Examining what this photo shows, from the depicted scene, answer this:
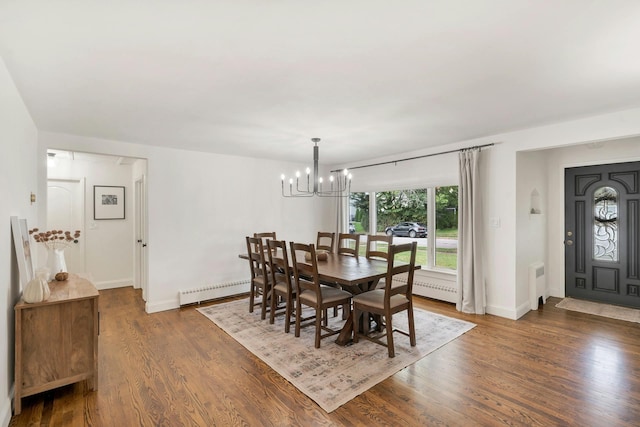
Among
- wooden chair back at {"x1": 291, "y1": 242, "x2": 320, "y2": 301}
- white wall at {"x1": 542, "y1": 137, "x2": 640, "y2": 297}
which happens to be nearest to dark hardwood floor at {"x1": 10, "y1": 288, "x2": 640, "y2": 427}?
wooden chair back at {"x1": 291, "y1": 242, "x2": 320, "y2": 301}

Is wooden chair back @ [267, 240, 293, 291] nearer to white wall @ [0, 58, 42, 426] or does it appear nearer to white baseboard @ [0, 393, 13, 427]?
white wall @ [0, 58, 42, 426]

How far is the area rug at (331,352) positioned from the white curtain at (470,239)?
0.47 m

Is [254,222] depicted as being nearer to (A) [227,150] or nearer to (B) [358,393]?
(A) [227,150]

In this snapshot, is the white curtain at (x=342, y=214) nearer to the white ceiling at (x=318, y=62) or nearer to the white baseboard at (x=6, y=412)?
the white ceiling at (x=318, y=62)

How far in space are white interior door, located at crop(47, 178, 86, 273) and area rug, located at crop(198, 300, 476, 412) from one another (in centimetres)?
313

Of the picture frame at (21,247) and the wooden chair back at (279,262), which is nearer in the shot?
the picture frame at (21,247)

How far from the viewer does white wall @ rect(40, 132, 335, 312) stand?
172 inches

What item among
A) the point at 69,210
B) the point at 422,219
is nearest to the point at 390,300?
the point at 422,219

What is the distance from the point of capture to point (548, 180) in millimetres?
4898

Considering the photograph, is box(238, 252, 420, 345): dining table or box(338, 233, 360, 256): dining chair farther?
box(338, 233, 360, 256): dining chair

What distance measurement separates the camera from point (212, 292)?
4.87 m

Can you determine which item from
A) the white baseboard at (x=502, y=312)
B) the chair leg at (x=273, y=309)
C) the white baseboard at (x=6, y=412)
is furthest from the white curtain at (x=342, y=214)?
the white baseboard at (x=6, y=412)

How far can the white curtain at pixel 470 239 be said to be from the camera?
4.11 meters

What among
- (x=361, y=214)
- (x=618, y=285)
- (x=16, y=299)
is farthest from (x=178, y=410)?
(x=618, y=285)
